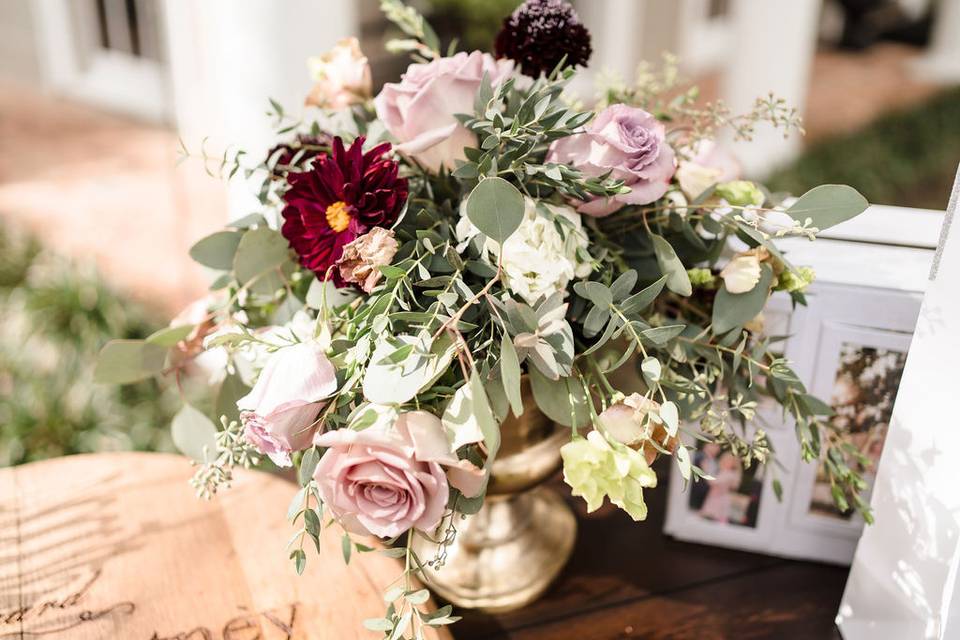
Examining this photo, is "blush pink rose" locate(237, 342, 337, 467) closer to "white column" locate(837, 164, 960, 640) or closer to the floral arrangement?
the floral arrangement

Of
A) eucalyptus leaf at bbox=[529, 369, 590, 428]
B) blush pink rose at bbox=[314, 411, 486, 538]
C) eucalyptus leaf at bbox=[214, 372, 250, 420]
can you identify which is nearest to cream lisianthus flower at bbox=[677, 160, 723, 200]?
eucalyptus leaf at bbox=[529, 369, 590, 428]

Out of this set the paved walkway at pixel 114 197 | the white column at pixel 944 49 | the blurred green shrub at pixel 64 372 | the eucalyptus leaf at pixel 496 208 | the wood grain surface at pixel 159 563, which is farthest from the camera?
the white column at pixel 944 49

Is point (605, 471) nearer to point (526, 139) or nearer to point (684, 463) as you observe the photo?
point (684, 463)

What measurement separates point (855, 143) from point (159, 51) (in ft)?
11.3

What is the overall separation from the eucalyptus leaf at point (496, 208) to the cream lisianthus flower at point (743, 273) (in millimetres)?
218

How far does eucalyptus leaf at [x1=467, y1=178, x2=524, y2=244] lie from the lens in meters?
0.62

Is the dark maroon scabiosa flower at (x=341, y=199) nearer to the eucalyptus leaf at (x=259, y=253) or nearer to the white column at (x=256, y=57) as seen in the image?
the eucalyptus leaf at (x=259, y=253)

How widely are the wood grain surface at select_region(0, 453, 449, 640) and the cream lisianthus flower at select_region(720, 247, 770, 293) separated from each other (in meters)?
0.41

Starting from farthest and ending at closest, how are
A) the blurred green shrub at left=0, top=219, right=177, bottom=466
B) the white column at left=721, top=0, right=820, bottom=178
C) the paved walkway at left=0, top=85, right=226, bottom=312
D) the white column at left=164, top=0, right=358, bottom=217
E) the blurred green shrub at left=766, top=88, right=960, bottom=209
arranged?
the blurred green shrub at left=766, top=88, right=960, bottom=209 < the white column at left=721, top=0, right=820, bottom=178 < the paved walkway at left=0, top=85, right=226, bottom=312 < the blurred green shrub at left=0, top=219, right=177, bottom=466 < the white column at left=164, top=0, right=358, bottom=217

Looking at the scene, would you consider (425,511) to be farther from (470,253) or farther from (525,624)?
(525,624)

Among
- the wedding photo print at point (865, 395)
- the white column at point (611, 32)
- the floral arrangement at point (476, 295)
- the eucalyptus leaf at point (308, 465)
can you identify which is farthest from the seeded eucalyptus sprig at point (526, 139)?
the white column at point (611, 32)

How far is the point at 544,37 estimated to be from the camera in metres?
0.80

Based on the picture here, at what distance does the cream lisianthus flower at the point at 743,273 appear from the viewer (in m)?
0.74

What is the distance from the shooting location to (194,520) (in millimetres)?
957
